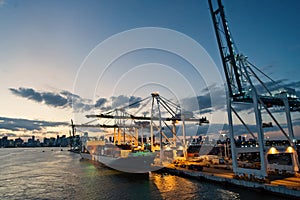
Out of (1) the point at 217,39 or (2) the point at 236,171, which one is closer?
(2) the point at 236,171

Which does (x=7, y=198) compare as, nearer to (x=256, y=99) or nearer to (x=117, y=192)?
(x=117, y=192)

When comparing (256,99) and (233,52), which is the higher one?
(233,52)

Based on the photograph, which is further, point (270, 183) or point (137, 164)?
point (137, 164)

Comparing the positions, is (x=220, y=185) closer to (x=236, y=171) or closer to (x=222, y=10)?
(x=236, y=171)

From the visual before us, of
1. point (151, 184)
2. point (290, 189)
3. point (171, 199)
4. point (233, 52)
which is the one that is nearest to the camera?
point (290, 189)

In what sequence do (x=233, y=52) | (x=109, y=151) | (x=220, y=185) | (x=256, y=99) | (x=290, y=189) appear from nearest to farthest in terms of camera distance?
(x=290, y=189), (x=256, y=99), (x=220, y=185), (x=233, y=52), (x=109, y=151)

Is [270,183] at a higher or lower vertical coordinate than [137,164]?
higher

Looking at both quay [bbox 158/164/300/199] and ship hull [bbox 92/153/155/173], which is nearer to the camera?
quay [bbox 158/164/300/199]

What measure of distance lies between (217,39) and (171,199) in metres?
23.0

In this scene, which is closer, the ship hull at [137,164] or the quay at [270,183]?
the quay at [270,183]

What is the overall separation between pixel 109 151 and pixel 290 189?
45.2 m

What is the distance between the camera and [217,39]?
1240 inches

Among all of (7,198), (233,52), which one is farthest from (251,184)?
(7,198)

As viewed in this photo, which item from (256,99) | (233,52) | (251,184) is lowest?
(251,184)
